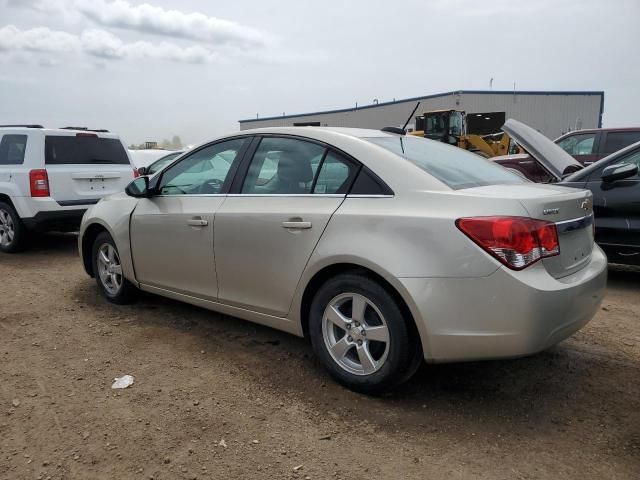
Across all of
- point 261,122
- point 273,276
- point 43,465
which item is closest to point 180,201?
point 273,276

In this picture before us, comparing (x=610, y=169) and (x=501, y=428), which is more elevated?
(x=610, y=169)

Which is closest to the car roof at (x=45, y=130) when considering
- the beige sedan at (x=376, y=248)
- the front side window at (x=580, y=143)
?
the beige sedan at (x=376, y=248)

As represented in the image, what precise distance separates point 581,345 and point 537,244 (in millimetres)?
1597

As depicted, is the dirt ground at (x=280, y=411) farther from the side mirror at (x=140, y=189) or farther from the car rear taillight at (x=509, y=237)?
the side mirror at (x=140, y=189)

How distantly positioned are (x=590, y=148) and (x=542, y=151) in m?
5.52

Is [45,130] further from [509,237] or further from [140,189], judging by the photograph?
[509,237]

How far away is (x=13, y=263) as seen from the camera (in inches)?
268

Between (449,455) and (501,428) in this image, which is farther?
(501,428)

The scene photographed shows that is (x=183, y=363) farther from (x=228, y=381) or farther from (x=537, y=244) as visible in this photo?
(x=537, y=244)

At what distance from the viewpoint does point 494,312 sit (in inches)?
101

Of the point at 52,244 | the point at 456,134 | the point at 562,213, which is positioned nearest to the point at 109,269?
the point at 562,213

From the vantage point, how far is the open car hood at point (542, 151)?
5160 millimetres

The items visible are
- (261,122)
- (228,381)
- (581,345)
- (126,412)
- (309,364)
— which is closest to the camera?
(126,412)

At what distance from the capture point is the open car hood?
16.9 feet
